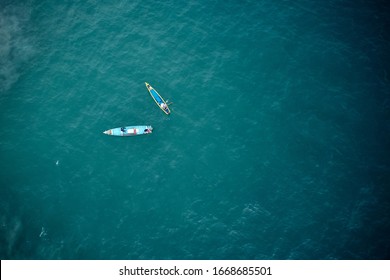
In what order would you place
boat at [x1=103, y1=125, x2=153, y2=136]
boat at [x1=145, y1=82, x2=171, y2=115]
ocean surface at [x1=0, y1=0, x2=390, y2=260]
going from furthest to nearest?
boat at [x1=145, y1=82, x2=171, y2=115], boat at [x1=103, y1=125, x2=153, y2=136], ocean surface at [x1=0, y1=0, x2=390, y2=260]

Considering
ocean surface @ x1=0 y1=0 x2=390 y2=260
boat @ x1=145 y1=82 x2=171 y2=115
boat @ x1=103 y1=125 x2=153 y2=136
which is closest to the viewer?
ocean surface @ x1=0 y1=0 x2=390 y2=260

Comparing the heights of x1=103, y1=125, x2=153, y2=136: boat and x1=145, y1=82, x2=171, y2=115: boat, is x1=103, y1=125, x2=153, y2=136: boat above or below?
below

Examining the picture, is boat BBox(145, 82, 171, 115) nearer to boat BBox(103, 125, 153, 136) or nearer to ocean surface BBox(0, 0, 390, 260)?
ocean surface BBox(0, 0, 390, 260)

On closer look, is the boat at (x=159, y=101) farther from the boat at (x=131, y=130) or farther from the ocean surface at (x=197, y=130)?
the boat at (x=131, y=130)

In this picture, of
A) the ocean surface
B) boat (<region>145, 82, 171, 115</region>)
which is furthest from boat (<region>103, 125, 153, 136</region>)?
boat (<region>145, 82, 171, 115</region>)

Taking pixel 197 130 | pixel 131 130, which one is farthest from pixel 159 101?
pixel 197 130

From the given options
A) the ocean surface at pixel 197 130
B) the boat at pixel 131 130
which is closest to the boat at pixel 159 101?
the ocean surface at pixel 197 130

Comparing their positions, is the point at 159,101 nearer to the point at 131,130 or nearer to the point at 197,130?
the point at 131,130
